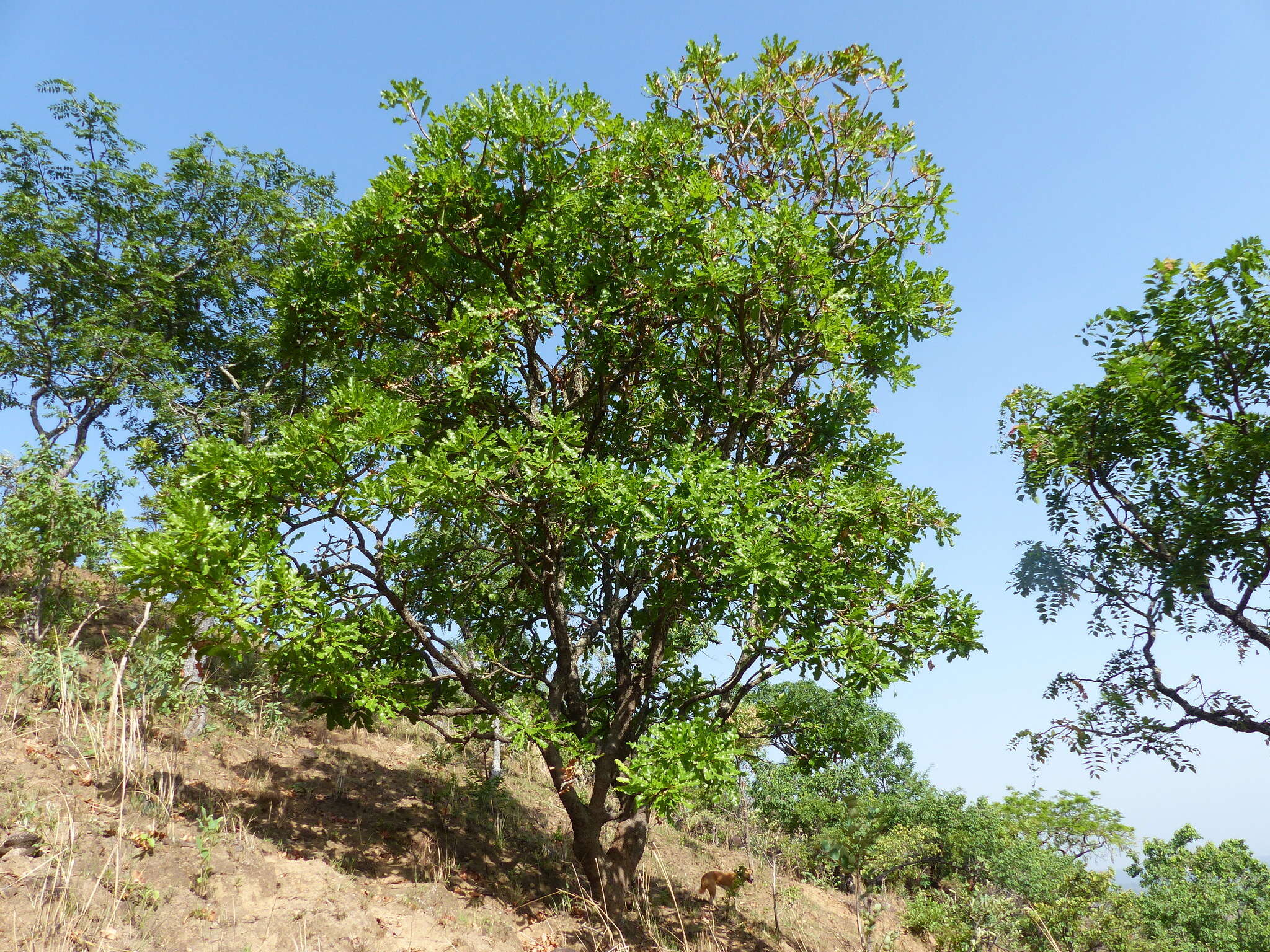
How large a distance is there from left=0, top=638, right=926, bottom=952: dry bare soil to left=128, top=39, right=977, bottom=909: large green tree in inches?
72.8

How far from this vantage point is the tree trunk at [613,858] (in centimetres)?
1071

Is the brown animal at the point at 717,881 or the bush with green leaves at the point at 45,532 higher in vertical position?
the bush with green leaves at the point at 45,532

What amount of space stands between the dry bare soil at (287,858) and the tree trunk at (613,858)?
33 centimetres

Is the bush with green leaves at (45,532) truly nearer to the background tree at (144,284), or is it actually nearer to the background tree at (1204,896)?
the background tree at (144,284)

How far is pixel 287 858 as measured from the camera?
982cm

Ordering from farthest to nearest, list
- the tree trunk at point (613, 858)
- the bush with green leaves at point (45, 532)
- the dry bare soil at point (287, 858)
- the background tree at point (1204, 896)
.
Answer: the background tree at point (1204, 896) < the bush with green leaves at point (45, 532) < the tree trunk at point (613, 858) < the dry bare soil at point (287, 858)

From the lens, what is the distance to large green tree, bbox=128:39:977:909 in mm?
8305

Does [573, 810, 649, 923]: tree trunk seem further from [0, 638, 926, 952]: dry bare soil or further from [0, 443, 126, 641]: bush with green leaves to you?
[0, 443, 126, 641]: bush with green leaves

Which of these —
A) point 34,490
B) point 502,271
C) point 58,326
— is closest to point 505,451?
point 502,271

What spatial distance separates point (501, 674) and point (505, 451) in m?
4.74

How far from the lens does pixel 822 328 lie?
934 centimetres

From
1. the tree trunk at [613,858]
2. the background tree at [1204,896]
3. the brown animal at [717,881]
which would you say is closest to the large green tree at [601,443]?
the tree trunk at [613,858]

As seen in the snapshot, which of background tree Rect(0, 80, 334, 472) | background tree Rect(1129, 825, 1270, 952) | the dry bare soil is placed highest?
background tree Rect(0, 80, 334, 472)

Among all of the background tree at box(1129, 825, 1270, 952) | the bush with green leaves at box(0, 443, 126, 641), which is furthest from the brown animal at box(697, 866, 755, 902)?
the bush with green leaves at box(0, 443, 126, 641)
